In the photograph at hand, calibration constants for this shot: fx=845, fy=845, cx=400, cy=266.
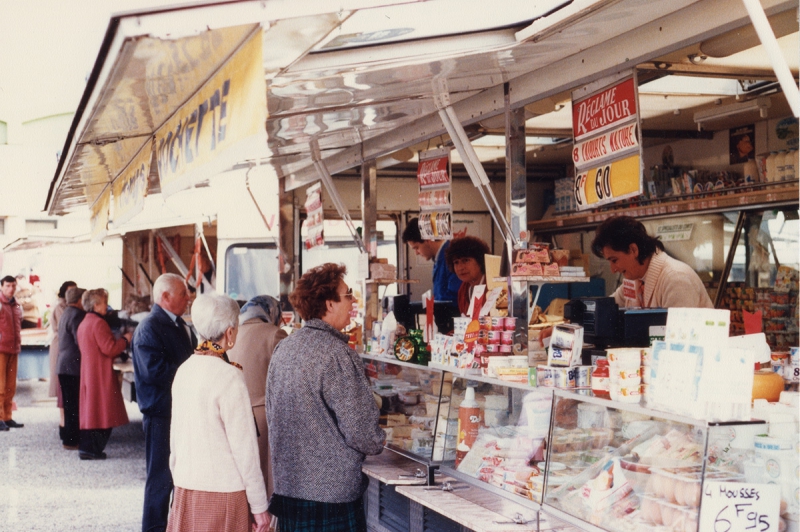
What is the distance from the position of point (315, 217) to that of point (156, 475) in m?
3.10

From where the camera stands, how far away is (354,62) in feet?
12.6

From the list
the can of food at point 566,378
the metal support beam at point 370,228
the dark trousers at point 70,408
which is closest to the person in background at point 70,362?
the dark trousers at point 70,408

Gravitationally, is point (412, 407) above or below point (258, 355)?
below

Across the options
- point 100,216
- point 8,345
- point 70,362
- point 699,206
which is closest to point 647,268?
point 699,206

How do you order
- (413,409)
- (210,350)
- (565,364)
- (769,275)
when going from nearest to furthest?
1. (565,364)
2. (210,350)
3. (413,409)
4. (769,275)

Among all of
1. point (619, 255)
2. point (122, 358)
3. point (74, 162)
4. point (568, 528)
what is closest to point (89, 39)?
point (122, 358)

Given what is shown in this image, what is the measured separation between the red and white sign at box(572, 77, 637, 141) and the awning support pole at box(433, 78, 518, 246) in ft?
2.09

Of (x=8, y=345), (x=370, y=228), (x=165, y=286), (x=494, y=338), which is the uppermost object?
(x=370, y=228)

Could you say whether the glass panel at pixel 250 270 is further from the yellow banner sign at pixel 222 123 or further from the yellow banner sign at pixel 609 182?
the yellow banner sign at pixel 609 182

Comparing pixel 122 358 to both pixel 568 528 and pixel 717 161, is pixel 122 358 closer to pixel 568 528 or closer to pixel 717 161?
pixel 717 161

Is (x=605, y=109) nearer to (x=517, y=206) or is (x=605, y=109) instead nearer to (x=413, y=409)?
(x=517, y=206)

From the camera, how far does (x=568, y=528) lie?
11.0 ft

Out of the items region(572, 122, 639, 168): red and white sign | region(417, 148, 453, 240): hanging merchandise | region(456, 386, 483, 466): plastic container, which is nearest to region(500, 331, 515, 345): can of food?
region(456, 386, 483, 466): plastic container

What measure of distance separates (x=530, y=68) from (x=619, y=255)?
1514mm
